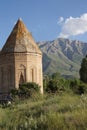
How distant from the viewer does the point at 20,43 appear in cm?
4172

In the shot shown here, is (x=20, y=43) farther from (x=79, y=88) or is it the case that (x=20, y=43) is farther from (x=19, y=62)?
(x=79, y=88)

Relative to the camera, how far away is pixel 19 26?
44.3 meters

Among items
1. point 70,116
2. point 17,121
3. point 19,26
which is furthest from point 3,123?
point 19,26

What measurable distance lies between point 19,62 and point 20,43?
7.57 feet

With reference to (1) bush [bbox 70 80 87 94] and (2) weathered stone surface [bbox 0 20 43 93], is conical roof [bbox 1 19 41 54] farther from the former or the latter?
(1) bush [bbox 70 80 87 94]

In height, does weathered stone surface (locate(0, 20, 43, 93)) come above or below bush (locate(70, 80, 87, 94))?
above

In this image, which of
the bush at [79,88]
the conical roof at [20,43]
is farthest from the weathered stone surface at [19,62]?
the bush at [79,88]

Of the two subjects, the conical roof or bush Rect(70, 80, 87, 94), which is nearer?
bush Rect(70, 80, 87, 94)

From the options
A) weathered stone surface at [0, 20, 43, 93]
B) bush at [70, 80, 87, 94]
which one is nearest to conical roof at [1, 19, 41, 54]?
weathered stone surface at [0, 20, 43, 93]

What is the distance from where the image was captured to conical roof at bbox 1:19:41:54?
A: 41562 mm

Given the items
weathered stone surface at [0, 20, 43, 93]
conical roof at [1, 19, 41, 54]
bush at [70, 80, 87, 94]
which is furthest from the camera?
conical roof at [1, 19, 41, 54]

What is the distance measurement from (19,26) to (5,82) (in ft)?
25.3

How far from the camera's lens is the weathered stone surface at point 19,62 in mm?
41438

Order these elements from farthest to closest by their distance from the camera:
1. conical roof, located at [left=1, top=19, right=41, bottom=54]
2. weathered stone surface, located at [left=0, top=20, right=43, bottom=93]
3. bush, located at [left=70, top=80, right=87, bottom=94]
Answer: conical roof, located at [left=1, top=19, right=41, bottom=54]
weathered stone surface, located at [left=0, top=20, right=43, bottom=93]
bush, located at [left=70, top=80, right=87, bottom=94]
